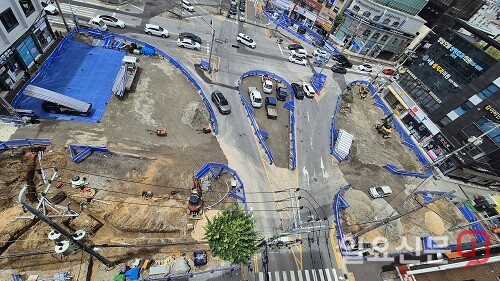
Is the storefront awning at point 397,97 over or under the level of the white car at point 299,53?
over

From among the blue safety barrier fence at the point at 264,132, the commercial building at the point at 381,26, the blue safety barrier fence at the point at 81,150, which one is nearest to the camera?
the blue safety barrier fence at the point at 81,150

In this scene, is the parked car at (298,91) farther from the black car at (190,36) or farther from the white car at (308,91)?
the black car at (190,36)

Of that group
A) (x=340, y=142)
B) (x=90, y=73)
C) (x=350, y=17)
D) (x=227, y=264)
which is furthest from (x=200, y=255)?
(x=350, y=17)

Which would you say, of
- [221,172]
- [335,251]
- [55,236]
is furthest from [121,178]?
[335,251]

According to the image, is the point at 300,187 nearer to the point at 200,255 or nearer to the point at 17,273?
the point at 200,255

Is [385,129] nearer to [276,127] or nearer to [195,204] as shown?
[276,127]

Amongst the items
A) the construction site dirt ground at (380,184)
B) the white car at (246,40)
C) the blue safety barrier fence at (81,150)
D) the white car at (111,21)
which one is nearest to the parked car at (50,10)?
the white car at (111,21)

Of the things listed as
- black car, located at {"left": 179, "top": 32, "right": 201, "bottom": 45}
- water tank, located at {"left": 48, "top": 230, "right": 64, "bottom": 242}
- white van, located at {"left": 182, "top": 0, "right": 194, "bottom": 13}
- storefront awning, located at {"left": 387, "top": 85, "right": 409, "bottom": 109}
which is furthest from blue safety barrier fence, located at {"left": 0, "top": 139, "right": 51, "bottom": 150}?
storefront awning, located at {"left": 387, "top": 85, "right": 409, "bottom": 109}
